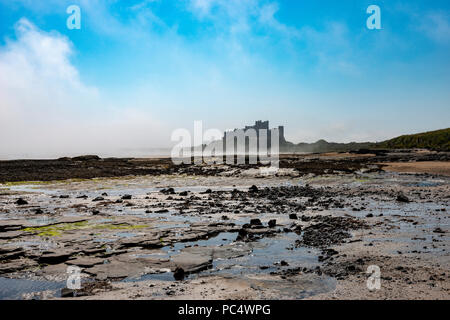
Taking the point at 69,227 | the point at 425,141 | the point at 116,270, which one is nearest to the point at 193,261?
the point at 116,270

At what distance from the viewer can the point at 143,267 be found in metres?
8.99

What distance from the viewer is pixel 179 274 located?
8.21m

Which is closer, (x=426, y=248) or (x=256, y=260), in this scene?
(x=256, y=260)

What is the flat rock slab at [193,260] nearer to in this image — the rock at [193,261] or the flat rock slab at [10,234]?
the rock at [193,261]

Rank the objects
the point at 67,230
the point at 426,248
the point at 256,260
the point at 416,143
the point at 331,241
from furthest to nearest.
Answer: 1. the point at 416,143
2. the point at 67,230
3. the point at 331,241
4. the point at 426,248
5. the point at 256,260

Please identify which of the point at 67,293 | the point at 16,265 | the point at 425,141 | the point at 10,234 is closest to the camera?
the point at 67,293

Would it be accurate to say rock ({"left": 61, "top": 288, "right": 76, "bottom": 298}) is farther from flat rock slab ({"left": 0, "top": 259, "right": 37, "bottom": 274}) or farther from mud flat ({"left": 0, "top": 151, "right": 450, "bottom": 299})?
flat rock slab ({"left": 0, "top": 259, "right": 37, "bottom": 274})

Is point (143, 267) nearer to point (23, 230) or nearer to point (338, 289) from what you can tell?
point (338, 289)

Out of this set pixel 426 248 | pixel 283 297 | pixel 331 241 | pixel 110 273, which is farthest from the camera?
pixel 331 241

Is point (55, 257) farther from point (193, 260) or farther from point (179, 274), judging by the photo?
point (179, 274)

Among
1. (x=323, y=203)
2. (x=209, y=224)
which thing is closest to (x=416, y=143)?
(x=323, y=203)

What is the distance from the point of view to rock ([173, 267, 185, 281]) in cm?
812

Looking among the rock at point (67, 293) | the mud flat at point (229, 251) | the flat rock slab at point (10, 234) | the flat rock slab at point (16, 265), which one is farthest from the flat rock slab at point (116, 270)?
the flat rock slab at point (10, 234)
